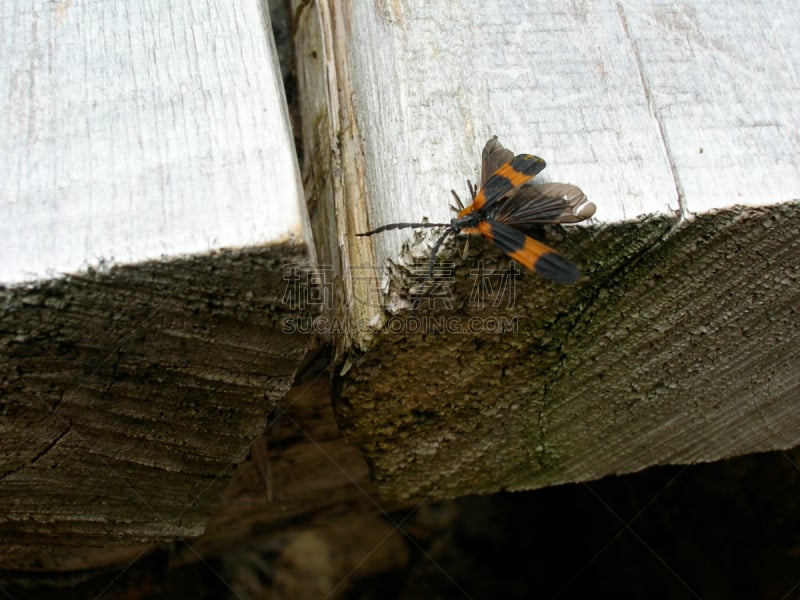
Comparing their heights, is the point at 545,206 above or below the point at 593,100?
below

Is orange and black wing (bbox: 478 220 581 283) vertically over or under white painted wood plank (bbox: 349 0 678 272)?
under

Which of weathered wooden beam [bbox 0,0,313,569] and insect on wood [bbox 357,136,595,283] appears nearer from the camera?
weathered wooden beam [bbox 0,0,313,569]

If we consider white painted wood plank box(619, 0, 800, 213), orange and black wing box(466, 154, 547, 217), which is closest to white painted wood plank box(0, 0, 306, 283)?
orange and black wing box(466, 154, 547, 217)

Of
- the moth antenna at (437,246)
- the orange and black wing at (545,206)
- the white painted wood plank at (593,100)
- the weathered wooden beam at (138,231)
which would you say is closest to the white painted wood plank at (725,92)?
the white painted wood plank at (593,100)

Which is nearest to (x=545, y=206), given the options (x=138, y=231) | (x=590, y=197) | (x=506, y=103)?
(x=590, y=197)

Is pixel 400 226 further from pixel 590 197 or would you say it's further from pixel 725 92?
pixel 725 92

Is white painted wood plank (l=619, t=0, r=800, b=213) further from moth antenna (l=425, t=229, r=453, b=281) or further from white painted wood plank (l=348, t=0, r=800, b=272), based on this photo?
moth antenna (l=425, t=229, r=453, b=281)

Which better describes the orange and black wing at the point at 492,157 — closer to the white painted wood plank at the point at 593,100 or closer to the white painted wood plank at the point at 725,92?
the white painted wood plank at the point at 593,100
